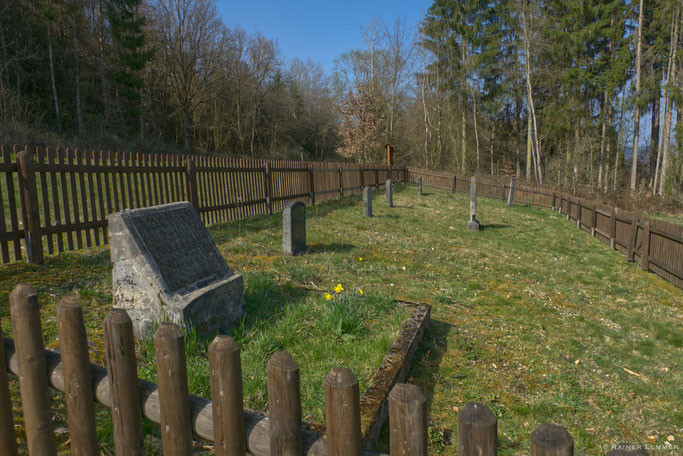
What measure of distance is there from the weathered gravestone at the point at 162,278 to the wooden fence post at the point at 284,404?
80.4 inches

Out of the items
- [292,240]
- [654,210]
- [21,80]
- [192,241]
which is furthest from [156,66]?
[654,210]

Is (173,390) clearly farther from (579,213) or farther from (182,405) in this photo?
(579,213)

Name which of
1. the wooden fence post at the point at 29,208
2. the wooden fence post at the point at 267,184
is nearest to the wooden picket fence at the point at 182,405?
the wooden fence post at the point at 29,208

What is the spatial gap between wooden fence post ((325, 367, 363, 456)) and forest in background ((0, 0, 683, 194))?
16.1 m

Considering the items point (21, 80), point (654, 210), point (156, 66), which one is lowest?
point (654, 210)

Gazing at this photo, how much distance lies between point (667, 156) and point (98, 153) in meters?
29.4

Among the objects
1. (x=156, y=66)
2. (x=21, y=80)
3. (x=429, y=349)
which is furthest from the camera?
(x=156, y=66)

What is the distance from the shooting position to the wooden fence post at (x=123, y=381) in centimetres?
133

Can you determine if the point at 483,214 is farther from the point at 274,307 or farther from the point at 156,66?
the point at 156,66

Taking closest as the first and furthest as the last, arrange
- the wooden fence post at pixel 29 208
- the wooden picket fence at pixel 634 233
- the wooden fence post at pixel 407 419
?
the wooden fence post at pixel 407 419
the wooden fence post at pixel 29 208
the wooden picket fence at pixel 634 233

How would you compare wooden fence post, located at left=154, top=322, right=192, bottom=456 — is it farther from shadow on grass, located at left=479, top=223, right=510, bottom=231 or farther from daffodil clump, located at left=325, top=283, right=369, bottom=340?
shadow on grass, located at left=479, top=223, right=510, bottom=231

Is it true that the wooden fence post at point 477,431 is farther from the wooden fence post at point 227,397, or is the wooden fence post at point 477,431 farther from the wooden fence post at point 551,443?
the wooden fence post at point 227,397

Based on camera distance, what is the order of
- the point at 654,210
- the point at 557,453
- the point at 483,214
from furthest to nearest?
the point at 654,210 < the point at 483,214 < the point at 557,453

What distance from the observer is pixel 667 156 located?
23.5m
